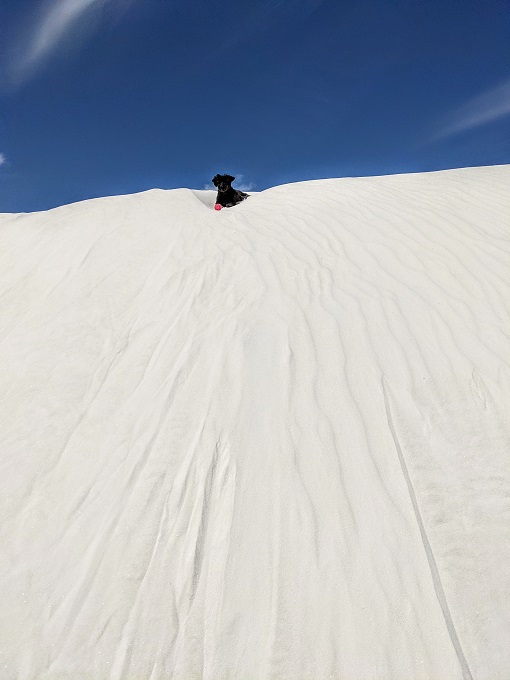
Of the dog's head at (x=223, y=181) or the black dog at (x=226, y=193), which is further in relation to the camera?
the dog's head at (x=223, y=181)

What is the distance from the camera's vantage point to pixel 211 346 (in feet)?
11.3

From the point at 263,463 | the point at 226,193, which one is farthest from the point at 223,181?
the point at 263,463

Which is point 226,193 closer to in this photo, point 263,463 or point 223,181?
point 223,181

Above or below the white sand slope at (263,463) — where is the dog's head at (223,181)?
above

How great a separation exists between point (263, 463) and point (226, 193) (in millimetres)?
7175

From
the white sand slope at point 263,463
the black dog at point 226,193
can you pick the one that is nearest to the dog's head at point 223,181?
the black dog at point 226,193

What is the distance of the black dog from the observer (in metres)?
8.68

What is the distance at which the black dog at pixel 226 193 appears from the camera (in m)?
8.68

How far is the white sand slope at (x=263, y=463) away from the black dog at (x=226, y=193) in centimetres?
413

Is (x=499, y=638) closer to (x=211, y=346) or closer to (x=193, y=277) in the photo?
(x=211, y=346)

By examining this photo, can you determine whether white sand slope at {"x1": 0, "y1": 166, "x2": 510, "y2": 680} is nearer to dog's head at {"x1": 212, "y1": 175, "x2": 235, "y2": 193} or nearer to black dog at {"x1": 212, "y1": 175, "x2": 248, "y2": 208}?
black dog at {"x1": 212, "y1": 175, "x2": 248, "y2": 208}

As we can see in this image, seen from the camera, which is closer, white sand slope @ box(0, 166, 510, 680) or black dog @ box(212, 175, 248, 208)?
white sand slope @ box(0, 166, 510, 680)

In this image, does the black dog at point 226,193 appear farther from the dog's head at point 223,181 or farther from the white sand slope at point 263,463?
the white sand slope at point 263,463

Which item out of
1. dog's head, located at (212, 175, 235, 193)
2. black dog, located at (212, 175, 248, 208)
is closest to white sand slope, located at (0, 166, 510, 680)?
black dog, located at (212, 175, 248, 208)
